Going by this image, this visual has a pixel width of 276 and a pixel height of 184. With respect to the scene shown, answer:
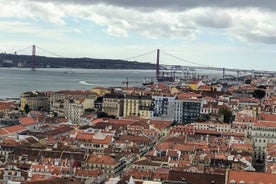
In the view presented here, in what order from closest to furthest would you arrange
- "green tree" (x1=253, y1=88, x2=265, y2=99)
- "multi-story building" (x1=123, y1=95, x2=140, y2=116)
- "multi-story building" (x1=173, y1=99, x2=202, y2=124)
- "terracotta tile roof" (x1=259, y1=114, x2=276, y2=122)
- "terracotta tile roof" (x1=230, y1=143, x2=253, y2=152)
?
1. "terracotta tile roof" (x1=230, y1=143, x2=253, y2=152)
2. "terracotta tile roof" (x1=259, y1=114, x2=276, y2=122)
3. "multi-story building" (x1=173, y1=99, x2=202, y2=124)
4. "multi-story building" (x1=123, y1=95, x2=140, y2=116)
5. "green tree" (x1=253, y1=88, x2=265, y2=99)

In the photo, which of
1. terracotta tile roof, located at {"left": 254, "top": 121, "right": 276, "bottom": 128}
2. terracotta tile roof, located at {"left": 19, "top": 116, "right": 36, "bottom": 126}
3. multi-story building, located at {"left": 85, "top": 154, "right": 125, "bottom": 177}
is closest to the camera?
multi-story building, located at {"left": 85, "top": 154, "right": 125, "bottom": 177}

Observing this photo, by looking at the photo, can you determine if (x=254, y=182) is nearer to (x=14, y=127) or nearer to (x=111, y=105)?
(x=14, y=127)

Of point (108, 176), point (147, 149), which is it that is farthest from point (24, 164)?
point (147, 149)

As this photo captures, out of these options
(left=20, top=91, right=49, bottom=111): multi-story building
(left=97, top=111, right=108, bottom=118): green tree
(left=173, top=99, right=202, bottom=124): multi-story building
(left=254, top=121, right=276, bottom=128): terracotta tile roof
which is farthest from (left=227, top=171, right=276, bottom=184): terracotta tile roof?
(left=20, top=91, right=49, bottom=111): multi-story building

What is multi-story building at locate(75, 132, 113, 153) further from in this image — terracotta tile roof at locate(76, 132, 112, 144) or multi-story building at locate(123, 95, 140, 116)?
multi-story building at locate(123, 95, 140, 116)

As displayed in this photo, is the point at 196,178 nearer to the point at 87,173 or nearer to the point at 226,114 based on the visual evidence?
the point at 87,173

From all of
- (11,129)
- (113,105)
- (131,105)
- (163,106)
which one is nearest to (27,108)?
(113,105)

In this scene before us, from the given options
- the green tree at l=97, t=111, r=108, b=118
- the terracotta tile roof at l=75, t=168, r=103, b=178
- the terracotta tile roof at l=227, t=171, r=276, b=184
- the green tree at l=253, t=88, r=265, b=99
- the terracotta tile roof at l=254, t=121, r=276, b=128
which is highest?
the green tree at l=253, t=88, r=265, b=99
